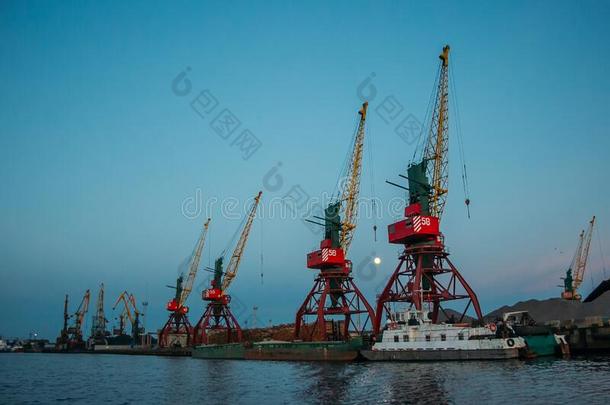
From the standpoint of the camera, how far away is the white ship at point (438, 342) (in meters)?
63.4

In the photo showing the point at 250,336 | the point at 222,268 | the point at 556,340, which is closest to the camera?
the point at 556,340

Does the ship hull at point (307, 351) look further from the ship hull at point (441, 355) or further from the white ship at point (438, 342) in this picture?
the ship hull at point (441, 355)

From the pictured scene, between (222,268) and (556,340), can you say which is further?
(222,268)

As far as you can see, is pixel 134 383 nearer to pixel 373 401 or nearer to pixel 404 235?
pixel 373 401

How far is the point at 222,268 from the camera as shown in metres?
139

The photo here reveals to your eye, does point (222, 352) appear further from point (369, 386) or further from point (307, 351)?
point (369, 386)

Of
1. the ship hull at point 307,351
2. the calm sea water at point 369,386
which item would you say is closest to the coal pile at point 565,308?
the ship hull at point 307,351

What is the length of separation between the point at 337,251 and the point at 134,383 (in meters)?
48.7

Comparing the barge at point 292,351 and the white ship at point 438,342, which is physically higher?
the white ship at point 438,342

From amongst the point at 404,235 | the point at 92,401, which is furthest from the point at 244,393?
the point at 404,235

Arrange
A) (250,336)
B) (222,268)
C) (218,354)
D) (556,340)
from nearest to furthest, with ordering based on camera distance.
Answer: (556,340)
(218,354)
(222,268)
(250,336)

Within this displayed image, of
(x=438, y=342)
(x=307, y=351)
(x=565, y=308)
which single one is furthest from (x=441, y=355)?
(x=565, y=308)

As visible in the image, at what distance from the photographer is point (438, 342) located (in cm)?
6675

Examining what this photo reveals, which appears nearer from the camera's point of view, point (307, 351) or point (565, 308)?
point (307, 351)
